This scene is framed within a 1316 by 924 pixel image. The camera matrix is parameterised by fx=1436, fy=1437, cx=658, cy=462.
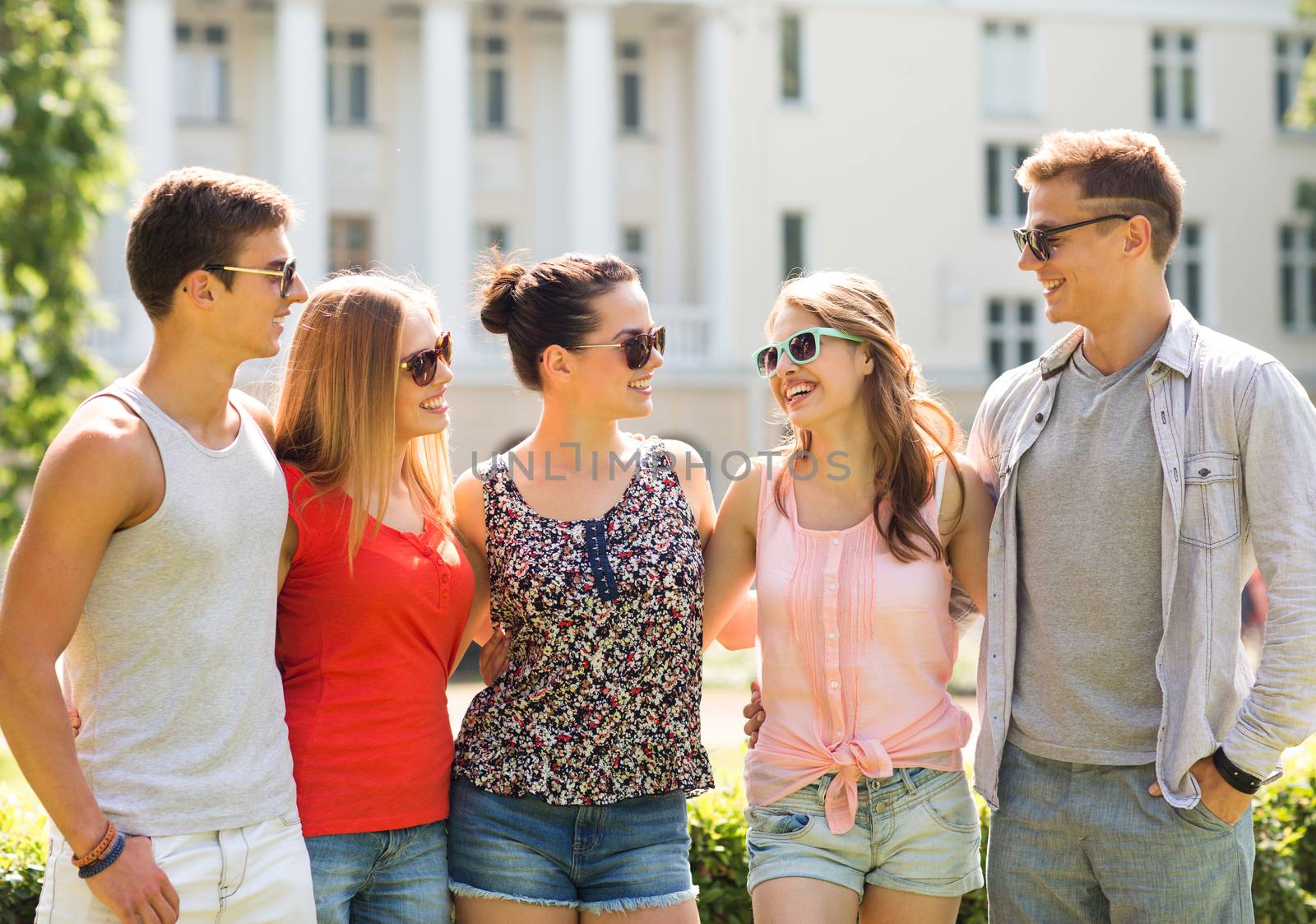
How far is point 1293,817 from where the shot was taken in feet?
15.8

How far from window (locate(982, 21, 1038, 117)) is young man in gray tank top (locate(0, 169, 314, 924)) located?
2567cm

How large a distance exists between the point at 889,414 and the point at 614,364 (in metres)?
0.73

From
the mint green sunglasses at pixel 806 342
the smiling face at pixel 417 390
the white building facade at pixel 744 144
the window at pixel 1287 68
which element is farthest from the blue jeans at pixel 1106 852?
the window at pixel 1287 68

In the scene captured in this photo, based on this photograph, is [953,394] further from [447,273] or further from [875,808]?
[875,808]

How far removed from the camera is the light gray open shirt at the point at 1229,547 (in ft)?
10.5

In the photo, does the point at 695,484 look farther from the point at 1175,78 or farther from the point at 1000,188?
the point at 1175,78

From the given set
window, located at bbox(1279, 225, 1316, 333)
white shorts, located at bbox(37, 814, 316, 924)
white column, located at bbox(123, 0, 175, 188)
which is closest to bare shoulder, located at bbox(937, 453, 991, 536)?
white shorts, located at bbox(37, 814, 316, 924)

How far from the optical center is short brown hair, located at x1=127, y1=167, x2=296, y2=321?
303 cm

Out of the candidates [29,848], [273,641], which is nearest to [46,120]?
[29,848]

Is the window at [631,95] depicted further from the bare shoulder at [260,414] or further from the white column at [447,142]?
the bare shoulder at [260,414]

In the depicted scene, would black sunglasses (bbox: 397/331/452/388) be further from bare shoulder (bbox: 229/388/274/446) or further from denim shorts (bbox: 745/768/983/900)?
denim shorts (bbox: 745/768/983/900)

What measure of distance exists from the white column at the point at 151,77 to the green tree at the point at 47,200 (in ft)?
37.2

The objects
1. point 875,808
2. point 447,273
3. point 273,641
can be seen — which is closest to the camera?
point 273,641

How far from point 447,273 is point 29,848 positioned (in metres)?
20.8
